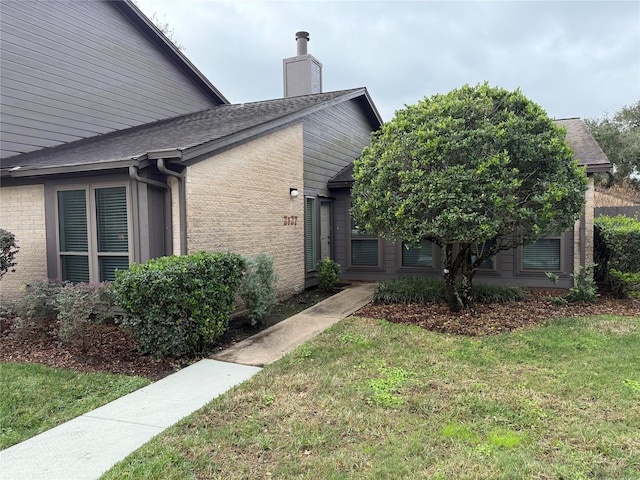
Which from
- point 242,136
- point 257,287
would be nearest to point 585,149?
point 242,136

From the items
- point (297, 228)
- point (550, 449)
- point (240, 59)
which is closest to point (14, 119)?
point (297, 228)

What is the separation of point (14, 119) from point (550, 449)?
9.44 m

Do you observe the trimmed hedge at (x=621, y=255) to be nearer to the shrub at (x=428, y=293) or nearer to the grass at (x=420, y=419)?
the shrub at (x=428, y=293)

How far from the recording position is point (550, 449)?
2.93 metres

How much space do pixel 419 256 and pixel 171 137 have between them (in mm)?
6241

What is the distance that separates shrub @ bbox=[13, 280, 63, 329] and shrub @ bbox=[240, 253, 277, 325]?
8.44 ft

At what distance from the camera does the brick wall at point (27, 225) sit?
22.8 feet

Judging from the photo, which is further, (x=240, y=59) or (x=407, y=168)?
(x=240, y=59)

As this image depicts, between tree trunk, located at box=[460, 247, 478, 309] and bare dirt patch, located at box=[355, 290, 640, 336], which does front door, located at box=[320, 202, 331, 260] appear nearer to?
bare dirt patch, located at box=[355, 290, 640, 336]

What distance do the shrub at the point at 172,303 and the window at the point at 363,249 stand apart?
596 cm

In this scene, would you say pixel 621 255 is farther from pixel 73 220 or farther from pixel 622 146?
pixel 622 146

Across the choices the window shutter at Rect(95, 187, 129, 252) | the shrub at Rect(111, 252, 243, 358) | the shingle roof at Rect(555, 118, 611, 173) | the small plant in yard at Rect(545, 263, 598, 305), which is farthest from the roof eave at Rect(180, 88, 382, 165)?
the small plant in yard at Rect(545, 263, 598, 305)

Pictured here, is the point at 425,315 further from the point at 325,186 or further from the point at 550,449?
the point at 325,186

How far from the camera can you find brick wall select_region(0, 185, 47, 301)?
Result: 274 inches
